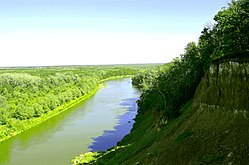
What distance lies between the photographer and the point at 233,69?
21578 mm

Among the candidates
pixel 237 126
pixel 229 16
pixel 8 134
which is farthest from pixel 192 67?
pixel 8 134

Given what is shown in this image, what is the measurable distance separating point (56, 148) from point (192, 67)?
25.0 m

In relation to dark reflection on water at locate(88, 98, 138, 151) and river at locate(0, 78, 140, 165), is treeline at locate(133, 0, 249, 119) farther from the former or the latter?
river at locate(0, 78, 140, 165)

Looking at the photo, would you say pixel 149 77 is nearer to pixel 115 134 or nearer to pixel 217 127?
pixel 115 134

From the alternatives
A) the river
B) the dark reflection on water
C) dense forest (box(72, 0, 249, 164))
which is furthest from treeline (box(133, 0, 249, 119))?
the river

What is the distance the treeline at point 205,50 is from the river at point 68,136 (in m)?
13.7

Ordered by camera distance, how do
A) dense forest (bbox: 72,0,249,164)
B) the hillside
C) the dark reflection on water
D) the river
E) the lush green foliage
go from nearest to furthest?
Result: the hillside, dense forest (bbox: 72,0,249,164), the river, the dark reflection on water, the lush green foliage

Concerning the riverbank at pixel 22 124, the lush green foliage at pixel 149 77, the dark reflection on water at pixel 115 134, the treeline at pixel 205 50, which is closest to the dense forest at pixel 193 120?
the treeline at pixel 205 50

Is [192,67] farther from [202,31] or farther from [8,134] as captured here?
[8,134]

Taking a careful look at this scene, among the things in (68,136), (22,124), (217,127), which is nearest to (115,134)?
(68,136)

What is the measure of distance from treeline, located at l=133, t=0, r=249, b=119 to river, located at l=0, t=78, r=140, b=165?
1371 centimetres

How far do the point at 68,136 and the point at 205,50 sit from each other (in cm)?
3002

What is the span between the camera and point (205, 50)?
38312 mm

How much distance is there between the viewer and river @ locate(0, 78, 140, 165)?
4525 cm
